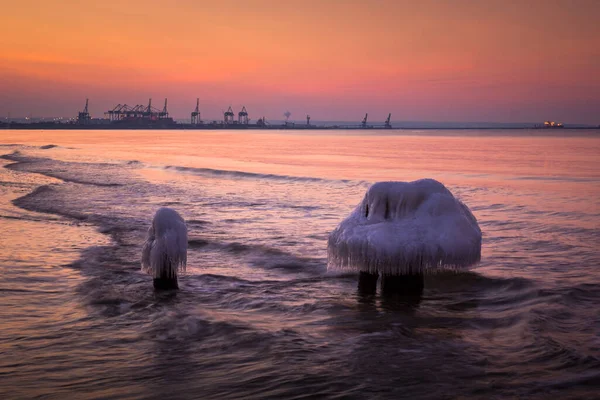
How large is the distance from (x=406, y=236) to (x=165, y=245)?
376cm

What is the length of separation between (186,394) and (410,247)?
3841 millimetres

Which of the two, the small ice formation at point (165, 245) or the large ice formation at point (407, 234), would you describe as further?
the small ice formation at point (165, 245)

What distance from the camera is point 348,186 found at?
31.4 meters

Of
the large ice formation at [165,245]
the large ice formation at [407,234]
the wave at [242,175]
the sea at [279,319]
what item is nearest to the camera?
the sea at [279,319]

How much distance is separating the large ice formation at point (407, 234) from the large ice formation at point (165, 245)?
7.97 ft

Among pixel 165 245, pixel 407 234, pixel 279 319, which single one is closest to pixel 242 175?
pixel 165 245

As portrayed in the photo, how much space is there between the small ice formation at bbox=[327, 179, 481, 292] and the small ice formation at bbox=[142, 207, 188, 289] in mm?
2410

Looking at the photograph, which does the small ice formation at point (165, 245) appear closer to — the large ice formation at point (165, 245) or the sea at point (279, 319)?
the large ice formation at point (165, 245)

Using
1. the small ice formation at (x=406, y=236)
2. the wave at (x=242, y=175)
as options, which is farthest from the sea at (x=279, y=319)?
the wave at (x=242, y=175)

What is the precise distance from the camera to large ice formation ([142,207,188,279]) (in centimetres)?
912

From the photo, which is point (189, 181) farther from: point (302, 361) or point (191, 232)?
point (302, 361)

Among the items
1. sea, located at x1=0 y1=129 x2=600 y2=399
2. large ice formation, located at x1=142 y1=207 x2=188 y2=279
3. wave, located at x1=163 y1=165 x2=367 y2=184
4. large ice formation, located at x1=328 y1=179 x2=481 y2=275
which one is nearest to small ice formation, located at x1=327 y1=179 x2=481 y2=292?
large ice formation, located at x1=328 y1=179 x2=481 y2=275

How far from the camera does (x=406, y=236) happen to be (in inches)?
326

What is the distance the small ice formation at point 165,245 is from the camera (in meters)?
9.13
